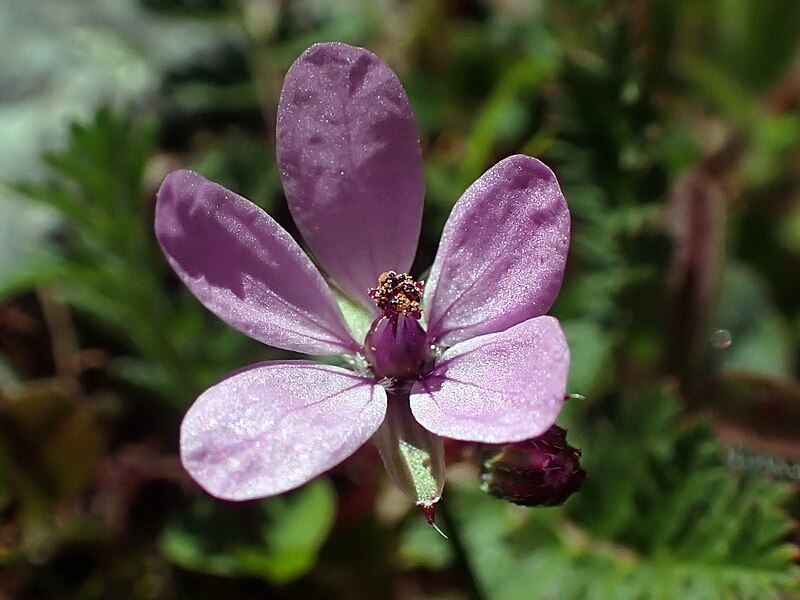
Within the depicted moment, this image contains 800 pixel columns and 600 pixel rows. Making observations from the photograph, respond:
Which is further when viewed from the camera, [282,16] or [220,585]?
[282,16]

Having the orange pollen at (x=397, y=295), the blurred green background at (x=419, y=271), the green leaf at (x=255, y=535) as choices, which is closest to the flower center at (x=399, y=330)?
the orange pollen at (x=397, y=295)

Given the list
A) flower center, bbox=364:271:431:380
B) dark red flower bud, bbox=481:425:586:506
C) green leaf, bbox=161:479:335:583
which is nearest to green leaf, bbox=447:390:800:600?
green leaf, bbox=161:479:335:583

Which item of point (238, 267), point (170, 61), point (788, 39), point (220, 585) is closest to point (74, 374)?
point (220, 585)

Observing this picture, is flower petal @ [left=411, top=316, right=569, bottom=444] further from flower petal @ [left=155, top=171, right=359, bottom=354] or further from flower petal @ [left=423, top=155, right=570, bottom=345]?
flower petal @ [left=155, top=171, right=359, bottom=354]

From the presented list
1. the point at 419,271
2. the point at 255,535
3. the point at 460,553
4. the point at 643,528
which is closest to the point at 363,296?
the point at 460,553

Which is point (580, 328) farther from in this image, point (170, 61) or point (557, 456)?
point (170, 61)

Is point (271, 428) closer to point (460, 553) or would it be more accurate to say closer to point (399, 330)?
point (399, 330)

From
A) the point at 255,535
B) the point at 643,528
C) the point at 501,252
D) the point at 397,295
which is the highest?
the point at 501,252
